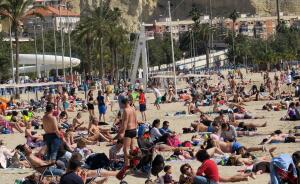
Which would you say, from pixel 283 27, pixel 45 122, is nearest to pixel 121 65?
pixel 283 27

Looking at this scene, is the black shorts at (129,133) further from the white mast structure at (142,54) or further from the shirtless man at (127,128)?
the white mast structure at (142,54)

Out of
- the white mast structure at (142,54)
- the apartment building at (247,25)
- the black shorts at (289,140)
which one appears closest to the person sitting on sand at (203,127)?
the black shorts at (289,140)

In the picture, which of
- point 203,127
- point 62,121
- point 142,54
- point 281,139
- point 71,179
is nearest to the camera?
point 71,179

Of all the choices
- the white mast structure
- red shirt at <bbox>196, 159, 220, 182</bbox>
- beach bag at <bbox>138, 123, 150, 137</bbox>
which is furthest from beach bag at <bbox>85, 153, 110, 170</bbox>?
the white mast structure

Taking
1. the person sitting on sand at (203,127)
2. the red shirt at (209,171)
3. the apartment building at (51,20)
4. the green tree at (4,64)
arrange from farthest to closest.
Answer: the apartment building at (51,20) < the green tree at (4,64) < the person sitting on sand at (203,127) < the red shirt at (209,171)

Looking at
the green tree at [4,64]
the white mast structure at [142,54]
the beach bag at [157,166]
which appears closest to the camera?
the beach bag at [157,166]

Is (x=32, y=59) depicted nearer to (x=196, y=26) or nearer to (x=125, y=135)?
(x=196, y=26)

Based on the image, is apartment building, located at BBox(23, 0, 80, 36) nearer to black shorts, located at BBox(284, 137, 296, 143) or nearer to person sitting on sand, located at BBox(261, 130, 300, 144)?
person sitting on sand, located at BBox(261, 130, 300, 144)

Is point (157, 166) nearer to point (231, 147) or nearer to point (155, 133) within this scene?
point (231, 147)

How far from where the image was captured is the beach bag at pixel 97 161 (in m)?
13.8

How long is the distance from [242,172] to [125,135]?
2.23m

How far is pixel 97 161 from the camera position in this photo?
13914 mm

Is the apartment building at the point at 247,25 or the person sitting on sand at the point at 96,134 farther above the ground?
the apartment building at the point at 247,25

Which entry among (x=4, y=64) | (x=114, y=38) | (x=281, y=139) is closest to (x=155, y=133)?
(x=281, y=139)
